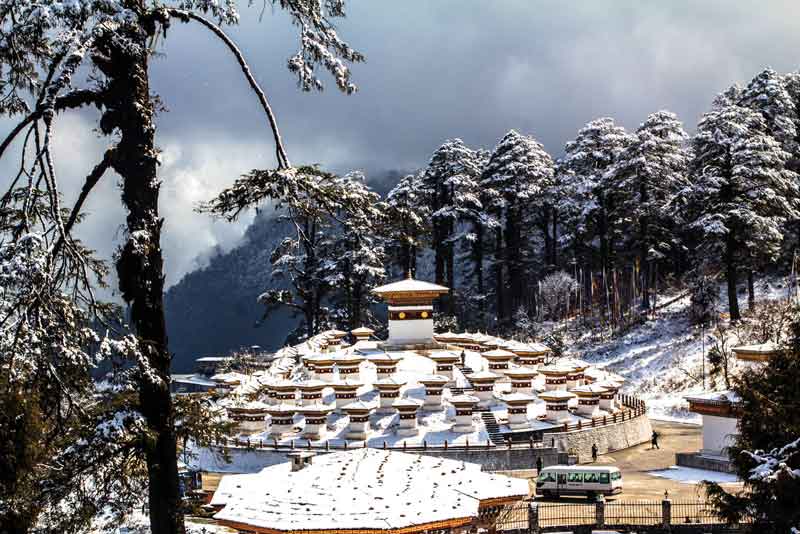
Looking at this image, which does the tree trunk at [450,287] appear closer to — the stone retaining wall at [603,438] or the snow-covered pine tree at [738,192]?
the snow-covered pine tree at [738,192]

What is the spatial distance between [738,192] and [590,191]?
11539mm

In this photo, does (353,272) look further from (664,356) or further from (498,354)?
(664,356)

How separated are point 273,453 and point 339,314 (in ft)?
78.2

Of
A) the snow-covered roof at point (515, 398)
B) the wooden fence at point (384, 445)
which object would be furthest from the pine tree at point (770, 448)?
the snow-covered roof at point (515, 398)

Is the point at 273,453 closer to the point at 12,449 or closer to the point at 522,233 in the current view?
the point at 12,449

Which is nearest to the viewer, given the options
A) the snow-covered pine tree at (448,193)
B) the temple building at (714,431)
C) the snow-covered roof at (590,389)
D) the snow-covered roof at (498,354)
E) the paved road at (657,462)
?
the paved road at (657,462)

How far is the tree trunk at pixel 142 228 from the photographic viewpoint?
23.1 ft

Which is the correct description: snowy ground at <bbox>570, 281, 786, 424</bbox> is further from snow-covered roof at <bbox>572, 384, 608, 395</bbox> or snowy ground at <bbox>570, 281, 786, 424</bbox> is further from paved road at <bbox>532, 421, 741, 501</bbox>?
snow-covered roof at <bbox>572, 384, 608, 395</bbox>

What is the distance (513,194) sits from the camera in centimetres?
5706

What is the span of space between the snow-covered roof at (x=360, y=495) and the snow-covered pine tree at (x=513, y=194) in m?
43.0

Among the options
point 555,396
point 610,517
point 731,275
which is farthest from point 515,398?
point 731,275

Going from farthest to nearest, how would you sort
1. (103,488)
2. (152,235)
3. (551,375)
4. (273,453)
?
(551,375), (273,453), (103,488), (152,235)

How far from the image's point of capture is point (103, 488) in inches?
302

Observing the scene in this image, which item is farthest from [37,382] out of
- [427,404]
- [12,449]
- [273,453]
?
[427,404]
